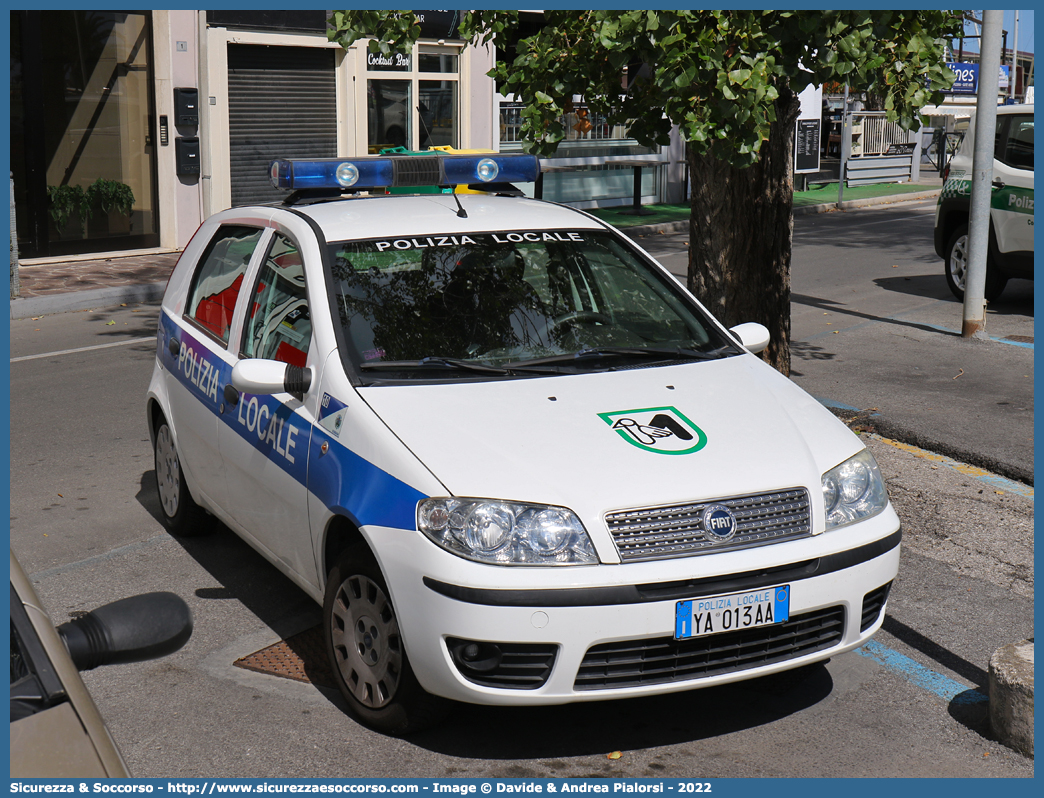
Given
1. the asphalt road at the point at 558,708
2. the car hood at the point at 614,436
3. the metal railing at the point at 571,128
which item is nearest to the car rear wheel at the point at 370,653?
the asphalt road at the point at 558,708

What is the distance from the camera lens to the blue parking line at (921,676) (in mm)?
4109

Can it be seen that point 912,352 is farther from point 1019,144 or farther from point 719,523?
point 719,523

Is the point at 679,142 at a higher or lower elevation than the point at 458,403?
higher

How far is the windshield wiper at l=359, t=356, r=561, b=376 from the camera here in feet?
13.4

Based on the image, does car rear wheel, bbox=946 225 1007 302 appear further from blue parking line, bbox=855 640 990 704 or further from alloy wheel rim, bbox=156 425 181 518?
alloy wheel rim, bbox=156 425 181 518

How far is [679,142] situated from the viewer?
23609mm

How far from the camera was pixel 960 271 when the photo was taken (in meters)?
12.6

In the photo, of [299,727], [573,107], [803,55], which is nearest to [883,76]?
[803,55]

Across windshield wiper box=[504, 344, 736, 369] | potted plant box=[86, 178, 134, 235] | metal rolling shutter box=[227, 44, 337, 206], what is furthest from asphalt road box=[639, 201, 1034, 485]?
potted plant box=[86, 178, 134, 235]

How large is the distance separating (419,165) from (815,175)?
27.3 meters

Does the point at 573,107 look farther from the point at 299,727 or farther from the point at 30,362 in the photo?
the point at 30,362

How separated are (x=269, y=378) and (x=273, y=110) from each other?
14.8m

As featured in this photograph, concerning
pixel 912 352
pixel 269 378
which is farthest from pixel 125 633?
pixel 912 352

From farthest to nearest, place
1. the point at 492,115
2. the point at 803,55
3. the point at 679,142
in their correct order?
the point at 679,142 → the point at 492,115 → the point at 803,55
